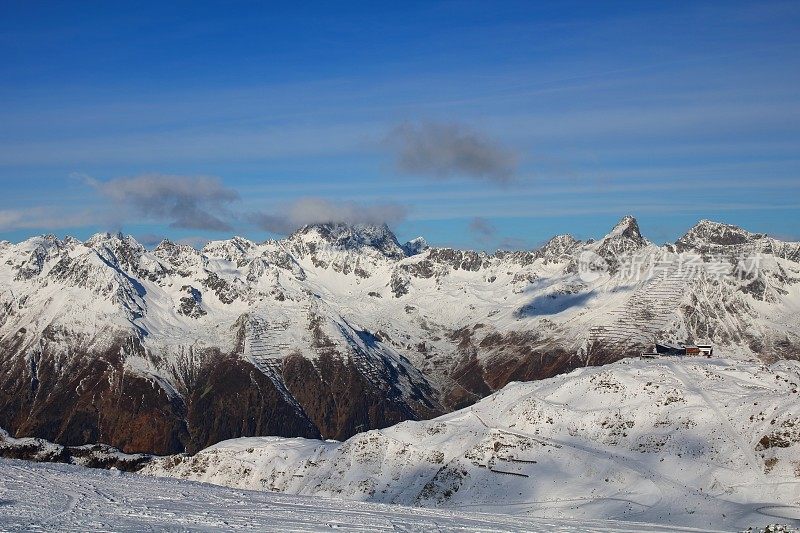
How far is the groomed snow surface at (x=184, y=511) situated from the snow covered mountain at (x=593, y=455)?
24.4m

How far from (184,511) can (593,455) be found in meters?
60.5

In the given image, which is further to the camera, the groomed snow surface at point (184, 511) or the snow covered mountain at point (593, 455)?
the snow covered mountain at point (593, 455)

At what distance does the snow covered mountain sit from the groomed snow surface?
80.1 ft

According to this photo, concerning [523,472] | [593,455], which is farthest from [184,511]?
[593,455]

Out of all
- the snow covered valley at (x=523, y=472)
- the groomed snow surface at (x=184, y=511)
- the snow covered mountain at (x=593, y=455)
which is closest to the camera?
the groomed snow surface at (x=184, y=511)

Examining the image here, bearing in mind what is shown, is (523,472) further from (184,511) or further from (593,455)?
(184,511)

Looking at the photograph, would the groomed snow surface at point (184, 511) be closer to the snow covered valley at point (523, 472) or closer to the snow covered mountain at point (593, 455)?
the snow covered valley at point (523, 472)

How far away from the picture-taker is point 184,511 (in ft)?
179

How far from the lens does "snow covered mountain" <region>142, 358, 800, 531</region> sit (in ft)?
286

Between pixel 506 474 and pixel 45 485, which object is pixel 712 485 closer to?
pixel 506 474

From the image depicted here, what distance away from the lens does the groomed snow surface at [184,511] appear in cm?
4959

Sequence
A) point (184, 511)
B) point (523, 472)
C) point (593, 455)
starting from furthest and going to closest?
point (523, 472), point (593, 455), point (184, 511)

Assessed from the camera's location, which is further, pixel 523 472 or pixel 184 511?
pixel 523 472

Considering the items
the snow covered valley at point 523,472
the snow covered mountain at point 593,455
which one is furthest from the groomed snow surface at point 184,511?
the snow covered mountain at point 593,455
